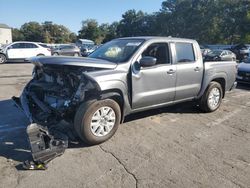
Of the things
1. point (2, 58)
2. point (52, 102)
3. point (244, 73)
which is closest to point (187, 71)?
point (52, 102)

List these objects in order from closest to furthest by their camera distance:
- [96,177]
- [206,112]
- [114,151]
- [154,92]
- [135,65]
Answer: [96,177]
[114,151]
[135,65]
[154,92]
[206,112]

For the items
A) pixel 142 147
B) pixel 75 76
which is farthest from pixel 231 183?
pixel 75 76

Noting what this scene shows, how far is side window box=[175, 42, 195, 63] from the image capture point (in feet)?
19.1

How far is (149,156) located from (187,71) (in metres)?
2.47

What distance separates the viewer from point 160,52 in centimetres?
563

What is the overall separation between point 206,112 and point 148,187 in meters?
3.88

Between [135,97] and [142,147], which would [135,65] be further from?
[142,147]

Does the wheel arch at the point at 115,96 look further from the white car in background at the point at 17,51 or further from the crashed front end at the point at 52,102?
the white car in background at the point at 17,51

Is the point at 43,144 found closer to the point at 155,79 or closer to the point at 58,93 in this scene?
the point at 58,93

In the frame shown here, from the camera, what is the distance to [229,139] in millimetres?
5012

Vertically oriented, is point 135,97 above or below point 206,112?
above

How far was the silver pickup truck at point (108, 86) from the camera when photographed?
4.34 meters

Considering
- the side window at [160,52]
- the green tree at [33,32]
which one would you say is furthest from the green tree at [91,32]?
the side window at [160,52]

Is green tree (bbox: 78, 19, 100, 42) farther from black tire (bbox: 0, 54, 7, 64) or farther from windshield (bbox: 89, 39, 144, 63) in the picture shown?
windshield (bbox: 89, 39, 144, 63)
